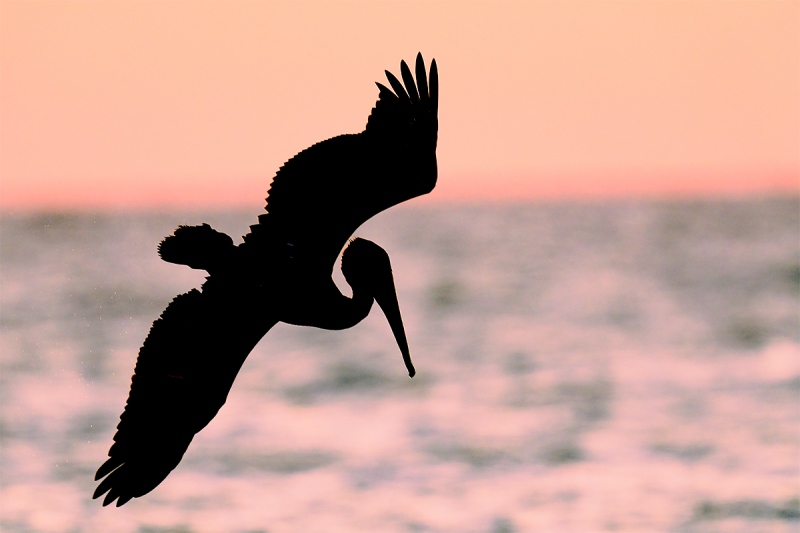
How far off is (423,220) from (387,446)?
99.2 metres

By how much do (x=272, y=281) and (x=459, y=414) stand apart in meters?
16.7

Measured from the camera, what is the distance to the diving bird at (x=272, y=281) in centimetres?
786

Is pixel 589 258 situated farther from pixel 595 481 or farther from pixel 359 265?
pixel 359 265

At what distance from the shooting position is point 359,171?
815cm

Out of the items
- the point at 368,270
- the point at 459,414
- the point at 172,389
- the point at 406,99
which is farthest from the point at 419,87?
the point at 459,414

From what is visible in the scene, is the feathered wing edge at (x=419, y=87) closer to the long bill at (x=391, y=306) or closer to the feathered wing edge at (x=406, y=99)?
the feathered wing edge at (x=406, y=99)

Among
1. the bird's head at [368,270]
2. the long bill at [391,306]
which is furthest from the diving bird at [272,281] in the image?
the long bill at [391,306]

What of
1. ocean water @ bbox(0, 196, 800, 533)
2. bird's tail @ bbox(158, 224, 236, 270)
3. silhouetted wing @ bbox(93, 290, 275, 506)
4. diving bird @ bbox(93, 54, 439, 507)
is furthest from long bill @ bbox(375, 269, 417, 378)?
ocean water @ bbox(0, 196, 800, 533)

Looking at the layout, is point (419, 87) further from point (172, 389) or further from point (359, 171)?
point (172, 389)

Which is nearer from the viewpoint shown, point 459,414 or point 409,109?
point 409,109

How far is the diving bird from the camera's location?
7855 millimetres

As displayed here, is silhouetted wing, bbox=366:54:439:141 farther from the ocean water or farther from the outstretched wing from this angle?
the ocean water

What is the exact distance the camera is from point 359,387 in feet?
90.9

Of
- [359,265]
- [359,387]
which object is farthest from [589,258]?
[359,265]
